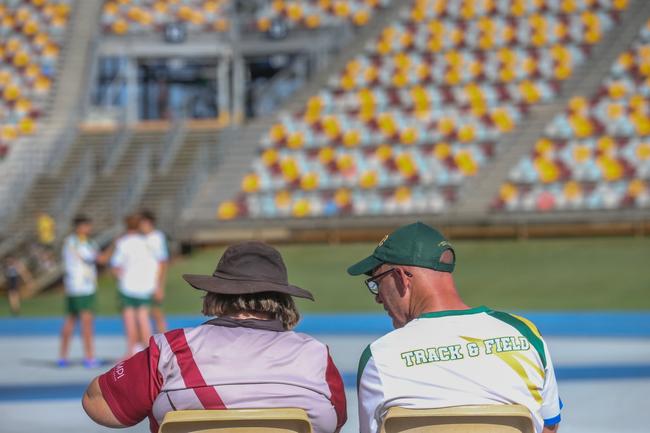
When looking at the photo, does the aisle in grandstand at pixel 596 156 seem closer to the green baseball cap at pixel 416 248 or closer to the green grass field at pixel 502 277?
the green grass field at pixel 502 277

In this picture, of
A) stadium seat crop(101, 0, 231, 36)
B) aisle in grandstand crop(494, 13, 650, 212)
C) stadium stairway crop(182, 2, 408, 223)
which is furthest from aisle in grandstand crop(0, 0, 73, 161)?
aisle in grandstand crop(494, 13, 650, 212)

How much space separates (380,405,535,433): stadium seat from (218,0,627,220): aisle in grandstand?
73.6 feet

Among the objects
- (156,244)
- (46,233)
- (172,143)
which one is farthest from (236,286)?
(172,143)

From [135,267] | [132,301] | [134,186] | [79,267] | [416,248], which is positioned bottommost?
[134,186]

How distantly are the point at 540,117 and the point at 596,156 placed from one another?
1979 mm

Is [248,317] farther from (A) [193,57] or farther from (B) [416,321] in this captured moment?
(A) [193,57]

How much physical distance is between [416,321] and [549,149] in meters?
23.6

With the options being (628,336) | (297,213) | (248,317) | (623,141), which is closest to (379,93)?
(297,213)

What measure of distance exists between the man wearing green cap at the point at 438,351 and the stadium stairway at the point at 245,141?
22250 mm

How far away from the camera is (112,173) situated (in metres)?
28.5

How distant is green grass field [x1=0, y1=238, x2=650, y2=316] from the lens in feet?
62.7

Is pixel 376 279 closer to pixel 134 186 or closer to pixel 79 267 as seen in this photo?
pixel 79 267

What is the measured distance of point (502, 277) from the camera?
2089 centimetres

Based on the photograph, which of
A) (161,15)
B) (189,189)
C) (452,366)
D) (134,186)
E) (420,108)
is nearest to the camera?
(452,366)
